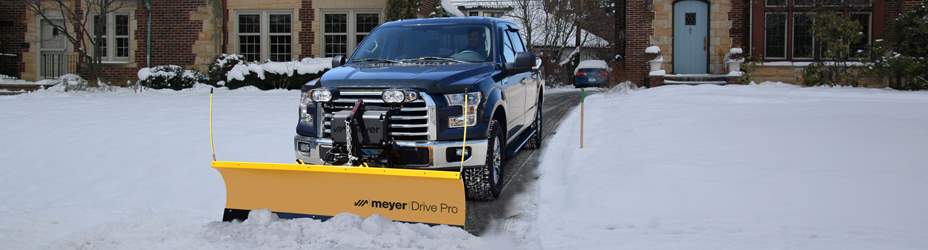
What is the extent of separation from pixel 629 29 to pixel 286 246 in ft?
63.6

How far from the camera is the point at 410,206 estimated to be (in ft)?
18.8

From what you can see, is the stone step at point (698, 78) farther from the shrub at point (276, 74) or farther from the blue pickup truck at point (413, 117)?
the blue pickup truck at point (413, 117)

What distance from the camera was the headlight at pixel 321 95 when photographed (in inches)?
260

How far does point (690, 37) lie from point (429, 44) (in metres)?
16.8

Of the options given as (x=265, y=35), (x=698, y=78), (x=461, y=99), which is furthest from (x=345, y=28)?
(x=461, y=99)

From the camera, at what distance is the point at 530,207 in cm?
706

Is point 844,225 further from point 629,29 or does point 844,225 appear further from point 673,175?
point 629,29

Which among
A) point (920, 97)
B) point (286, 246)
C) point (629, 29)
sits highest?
Result: point (629, 29)

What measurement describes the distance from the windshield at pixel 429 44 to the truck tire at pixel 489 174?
984mm

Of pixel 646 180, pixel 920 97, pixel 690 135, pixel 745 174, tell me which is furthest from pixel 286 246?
pixel 920 97

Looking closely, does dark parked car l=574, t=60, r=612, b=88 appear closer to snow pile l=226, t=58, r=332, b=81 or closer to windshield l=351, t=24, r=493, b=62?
snow pile l=226, t=58, r=332, b=81

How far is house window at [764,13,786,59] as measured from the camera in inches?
906

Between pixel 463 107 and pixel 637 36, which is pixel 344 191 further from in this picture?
pixel 637 36

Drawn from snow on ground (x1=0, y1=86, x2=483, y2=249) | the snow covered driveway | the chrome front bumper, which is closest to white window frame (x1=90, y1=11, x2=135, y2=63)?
snow on ground (x1=0, y1=86, x2=483, y2=249)
